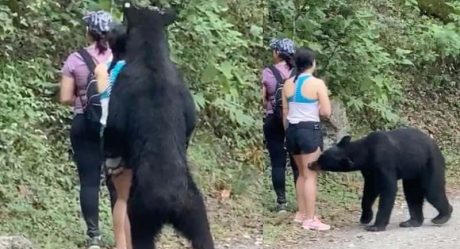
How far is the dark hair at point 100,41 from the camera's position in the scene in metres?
6.57

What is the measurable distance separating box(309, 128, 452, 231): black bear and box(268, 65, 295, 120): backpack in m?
0.68

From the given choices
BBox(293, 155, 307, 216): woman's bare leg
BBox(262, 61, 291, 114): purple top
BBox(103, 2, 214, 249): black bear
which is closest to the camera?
BBox(103, 2, 214, 249): black bear

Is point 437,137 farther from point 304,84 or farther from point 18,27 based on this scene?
point 18,27

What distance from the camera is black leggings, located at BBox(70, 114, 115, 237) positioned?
6.71m

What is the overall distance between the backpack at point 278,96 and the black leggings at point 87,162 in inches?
80.5

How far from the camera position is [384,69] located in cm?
976

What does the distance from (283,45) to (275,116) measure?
641mm

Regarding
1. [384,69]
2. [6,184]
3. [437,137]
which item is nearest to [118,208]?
[6,184]

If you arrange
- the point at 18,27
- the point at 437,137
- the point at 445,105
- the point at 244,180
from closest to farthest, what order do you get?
the point at 244,180 < the point at 18,27 < the point at 437,137 < the point at 445,105

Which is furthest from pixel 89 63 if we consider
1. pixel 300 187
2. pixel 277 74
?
pixel 300 187

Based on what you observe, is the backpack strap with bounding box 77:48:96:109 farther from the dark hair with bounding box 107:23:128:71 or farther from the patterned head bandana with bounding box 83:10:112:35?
the dark hair with bounding box 107:23:128:71

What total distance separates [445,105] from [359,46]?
4265 mm

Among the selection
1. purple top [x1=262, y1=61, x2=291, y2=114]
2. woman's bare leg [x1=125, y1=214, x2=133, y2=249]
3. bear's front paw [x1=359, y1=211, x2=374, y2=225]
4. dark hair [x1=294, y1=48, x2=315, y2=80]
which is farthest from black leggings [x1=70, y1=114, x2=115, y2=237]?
bear's front paw [x1=359, y1=211, x2=374, y2=225]

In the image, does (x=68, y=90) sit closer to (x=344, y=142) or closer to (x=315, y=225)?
(x=315, y=225)
